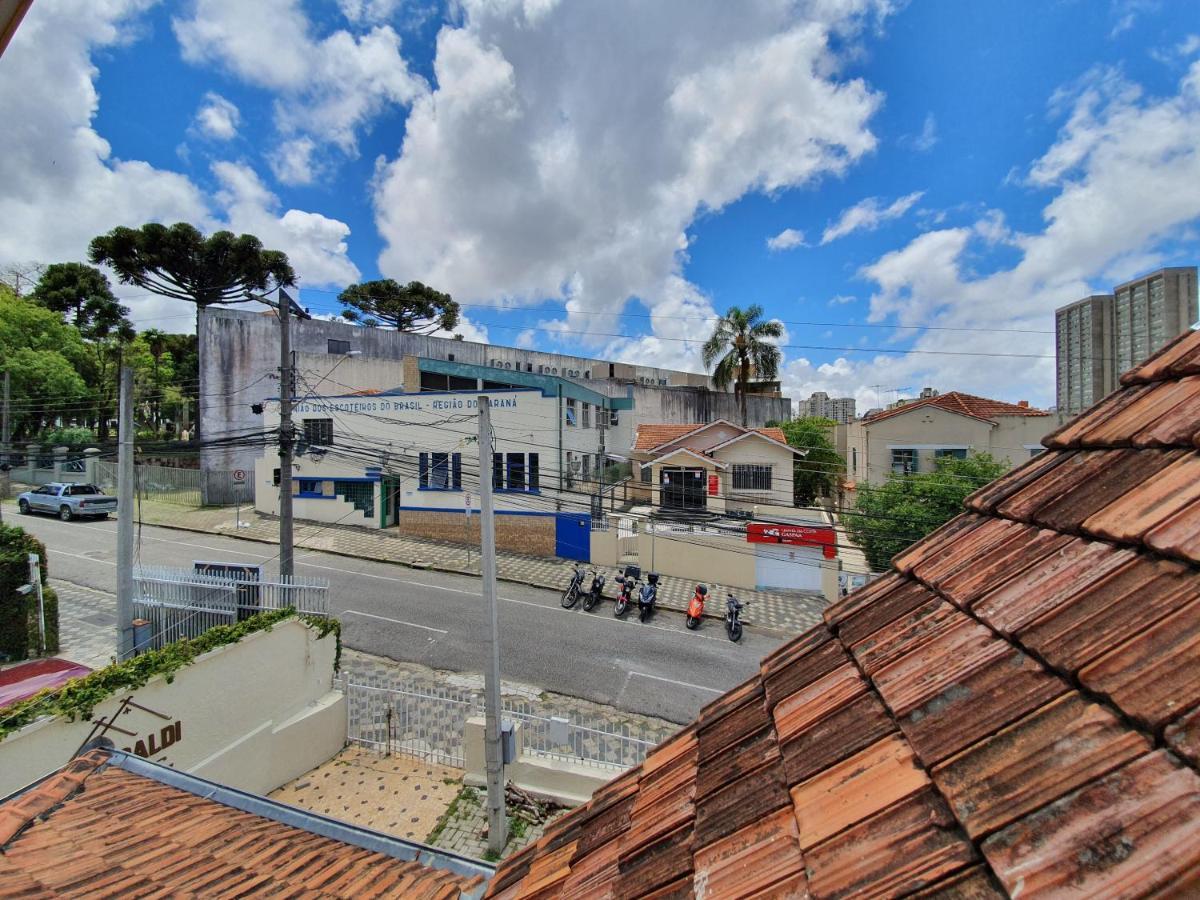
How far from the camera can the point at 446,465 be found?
2262 cm

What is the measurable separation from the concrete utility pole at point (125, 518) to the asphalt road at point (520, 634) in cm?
513

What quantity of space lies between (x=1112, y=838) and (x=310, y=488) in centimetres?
2886

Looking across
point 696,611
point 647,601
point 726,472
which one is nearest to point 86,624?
point 647,601

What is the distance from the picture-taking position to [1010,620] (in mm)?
1365

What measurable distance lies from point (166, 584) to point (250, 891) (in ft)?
32.7

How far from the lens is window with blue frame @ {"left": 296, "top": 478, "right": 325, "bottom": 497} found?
2528 cm

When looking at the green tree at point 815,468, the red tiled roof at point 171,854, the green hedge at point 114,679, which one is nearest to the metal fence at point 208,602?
the green hedge at point 114,679

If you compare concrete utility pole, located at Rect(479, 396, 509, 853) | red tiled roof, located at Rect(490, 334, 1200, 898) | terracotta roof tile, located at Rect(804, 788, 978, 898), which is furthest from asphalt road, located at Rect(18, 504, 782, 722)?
terracotta roof tile, located at Rect(804, 788, 978, 898)

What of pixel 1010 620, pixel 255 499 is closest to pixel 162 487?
pixel 255 499

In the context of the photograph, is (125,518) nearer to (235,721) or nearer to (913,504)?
(235,721)

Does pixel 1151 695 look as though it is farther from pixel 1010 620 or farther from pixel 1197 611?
pixel 1010 620

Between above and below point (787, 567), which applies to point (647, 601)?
below

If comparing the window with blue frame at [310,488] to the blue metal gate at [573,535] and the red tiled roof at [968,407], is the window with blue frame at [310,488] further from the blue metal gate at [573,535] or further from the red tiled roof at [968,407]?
the red tiled roof at [968,407]

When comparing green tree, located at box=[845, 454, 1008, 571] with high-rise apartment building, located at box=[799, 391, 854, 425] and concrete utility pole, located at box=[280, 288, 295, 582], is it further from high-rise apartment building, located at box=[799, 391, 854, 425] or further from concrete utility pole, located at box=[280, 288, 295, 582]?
high-rise apartment building, located at box=[799, 391, 854, 425]
